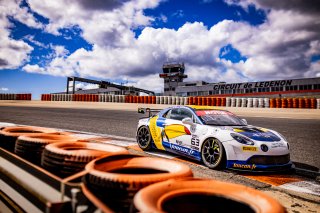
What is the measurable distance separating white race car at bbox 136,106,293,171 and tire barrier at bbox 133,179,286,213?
3.31 meters

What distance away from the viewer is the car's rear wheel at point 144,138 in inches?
278

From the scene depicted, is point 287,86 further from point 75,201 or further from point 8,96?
point 75,201

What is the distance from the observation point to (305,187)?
4.37 meters

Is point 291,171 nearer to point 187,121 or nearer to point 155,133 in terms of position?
point 187,121

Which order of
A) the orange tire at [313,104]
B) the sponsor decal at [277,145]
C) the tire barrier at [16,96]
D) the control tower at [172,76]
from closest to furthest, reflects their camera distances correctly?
the sponsor decal at [277,145] < the orange tire at [313,104] < the tire barrier at [16,96] < the control tower at [172,76]

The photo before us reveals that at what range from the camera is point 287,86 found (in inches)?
1876

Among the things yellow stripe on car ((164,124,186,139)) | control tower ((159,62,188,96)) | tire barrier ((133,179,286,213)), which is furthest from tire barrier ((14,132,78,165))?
control tower ((159,62,188,96))

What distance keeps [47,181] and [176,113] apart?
14.9 feet

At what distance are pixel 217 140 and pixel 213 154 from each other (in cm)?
31

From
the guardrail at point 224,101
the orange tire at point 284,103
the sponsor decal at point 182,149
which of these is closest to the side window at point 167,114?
the sponsor decal at point 182,149

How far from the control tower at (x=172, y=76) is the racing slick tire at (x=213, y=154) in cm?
7711

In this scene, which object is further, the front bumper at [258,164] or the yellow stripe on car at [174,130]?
the yellow stripe on car at [174,130]

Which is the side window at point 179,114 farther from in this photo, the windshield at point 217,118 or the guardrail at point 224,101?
the guardrail at point 224,101

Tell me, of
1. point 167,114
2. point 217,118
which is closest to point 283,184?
point 217,118
